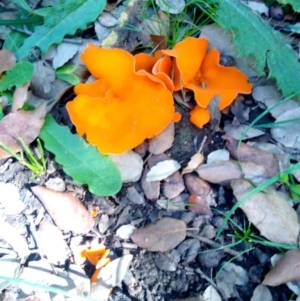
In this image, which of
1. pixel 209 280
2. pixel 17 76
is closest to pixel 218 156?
pixel 209 280

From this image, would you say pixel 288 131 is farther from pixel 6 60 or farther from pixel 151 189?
pixel 6 60

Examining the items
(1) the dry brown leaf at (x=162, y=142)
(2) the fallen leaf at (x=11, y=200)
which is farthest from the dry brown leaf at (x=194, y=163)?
(2) the fallen leaf at (x=11, y=200)

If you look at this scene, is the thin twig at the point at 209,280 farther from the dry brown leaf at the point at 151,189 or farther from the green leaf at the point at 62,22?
the green leaf at the point at 62,22

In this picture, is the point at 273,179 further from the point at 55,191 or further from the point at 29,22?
the point at 29,22

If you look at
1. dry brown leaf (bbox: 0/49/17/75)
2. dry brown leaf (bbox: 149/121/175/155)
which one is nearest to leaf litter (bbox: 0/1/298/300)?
dry brown leaf (bbox: 149/121/175/155)

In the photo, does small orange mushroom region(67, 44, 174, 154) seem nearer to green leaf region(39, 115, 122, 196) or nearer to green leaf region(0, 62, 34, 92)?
green leaf region(39, 115, 122, 196)
